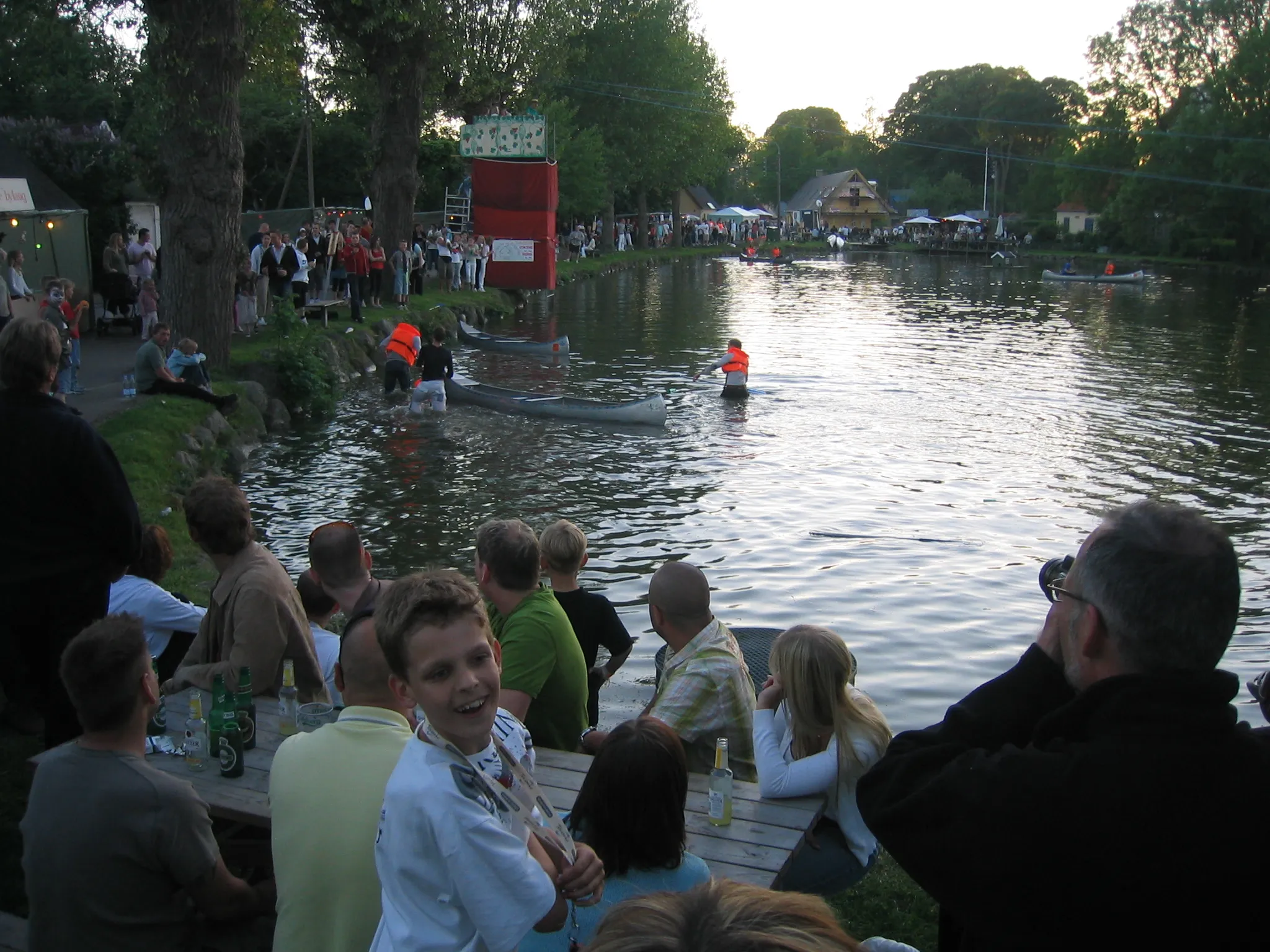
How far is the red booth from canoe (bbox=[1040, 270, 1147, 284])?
2946 cm

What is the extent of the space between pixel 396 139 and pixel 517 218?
22.9 feet

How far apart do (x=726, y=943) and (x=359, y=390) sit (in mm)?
20234

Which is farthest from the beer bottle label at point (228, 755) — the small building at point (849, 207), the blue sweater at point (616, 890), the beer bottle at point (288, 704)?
the small building at point (849, 207)

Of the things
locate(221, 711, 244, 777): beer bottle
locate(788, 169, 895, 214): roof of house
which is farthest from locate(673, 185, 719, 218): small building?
locate(221, 711, 244, 777): beer bottle

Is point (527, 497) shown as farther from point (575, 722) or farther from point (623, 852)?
point (623, 852)

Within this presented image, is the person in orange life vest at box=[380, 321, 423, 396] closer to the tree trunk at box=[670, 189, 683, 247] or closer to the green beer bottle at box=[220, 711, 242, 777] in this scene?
the green beer bottle at box=[220, 711, 242, 777]

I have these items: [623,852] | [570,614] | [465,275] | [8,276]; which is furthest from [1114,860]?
[465,275]

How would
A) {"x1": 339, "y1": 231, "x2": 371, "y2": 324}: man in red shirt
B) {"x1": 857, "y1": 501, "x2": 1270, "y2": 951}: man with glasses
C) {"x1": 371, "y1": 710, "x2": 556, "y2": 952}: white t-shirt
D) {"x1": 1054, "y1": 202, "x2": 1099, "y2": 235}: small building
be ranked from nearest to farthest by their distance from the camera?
{"x1": 857, "y1": 501, "x2": 1270, "y2": 951}: man with glasses
{"x1": 371, "y1": 710, "x2": 556, "y2": 952}: white t-shirt
{"x1": 339, "y1": 231, "x2": 371, "y2": 324}: man in red shirt
{"x1": 1054, "y1": 202, "x2": 1099, "y2": 235}: small building

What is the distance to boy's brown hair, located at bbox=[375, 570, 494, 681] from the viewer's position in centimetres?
269

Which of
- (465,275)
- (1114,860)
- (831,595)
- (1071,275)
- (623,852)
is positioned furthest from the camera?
(1071,275)

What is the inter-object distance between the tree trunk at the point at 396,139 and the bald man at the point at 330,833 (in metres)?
25.1

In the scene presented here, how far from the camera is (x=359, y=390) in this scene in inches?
822

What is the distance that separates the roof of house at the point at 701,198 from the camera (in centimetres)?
10840

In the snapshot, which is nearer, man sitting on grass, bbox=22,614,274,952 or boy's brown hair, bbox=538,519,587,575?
man sitting on grass, bbox=22,614,274,952
